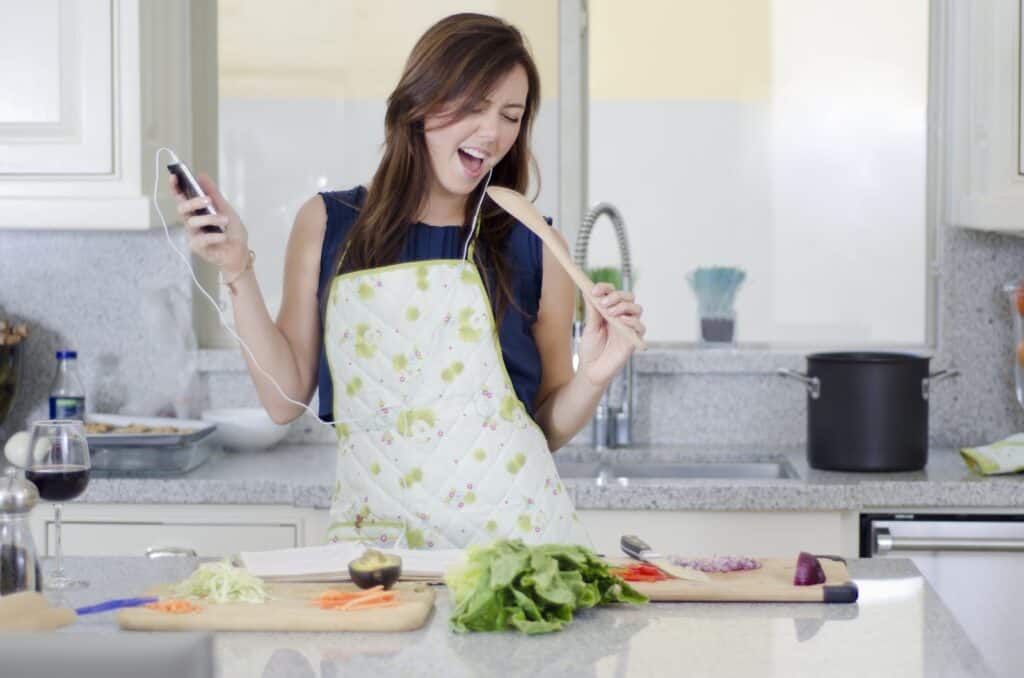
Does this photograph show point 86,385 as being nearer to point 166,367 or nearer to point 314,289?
point 166,367

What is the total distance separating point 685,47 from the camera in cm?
362

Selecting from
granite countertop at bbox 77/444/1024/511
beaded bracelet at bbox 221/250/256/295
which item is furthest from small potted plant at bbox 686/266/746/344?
beaded bracelet at bbox 221/250/256/295

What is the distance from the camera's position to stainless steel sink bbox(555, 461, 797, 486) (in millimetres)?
3432

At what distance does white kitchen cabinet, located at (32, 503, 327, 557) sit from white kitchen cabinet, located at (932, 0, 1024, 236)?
1495mm

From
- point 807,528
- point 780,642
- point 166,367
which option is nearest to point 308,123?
point 166,367

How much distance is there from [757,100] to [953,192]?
0.49 m

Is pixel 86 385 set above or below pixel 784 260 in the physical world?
below

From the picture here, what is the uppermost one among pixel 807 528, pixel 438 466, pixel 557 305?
pixel 557 305

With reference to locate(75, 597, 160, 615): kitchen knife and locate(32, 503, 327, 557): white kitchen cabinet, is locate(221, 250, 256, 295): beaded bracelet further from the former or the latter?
locate(32, 503, 327, 557): white kitchen cabinet

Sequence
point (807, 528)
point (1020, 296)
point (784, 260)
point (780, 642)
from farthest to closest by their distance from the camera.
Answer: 1. point (784, 260)
2. point (1020, 296)
3. point (807, 528)
4. point (780, 642)

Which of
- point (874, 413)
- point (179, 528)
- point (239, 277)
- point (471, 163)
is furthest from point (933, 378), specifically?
point (239, 277)

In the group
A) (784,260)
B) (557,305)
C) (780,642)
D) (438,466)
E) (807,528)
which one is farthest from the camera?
(784,260)

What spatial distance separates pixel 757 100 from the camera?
3617 mm

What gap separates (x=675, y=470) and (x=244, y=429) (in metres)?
0.95
